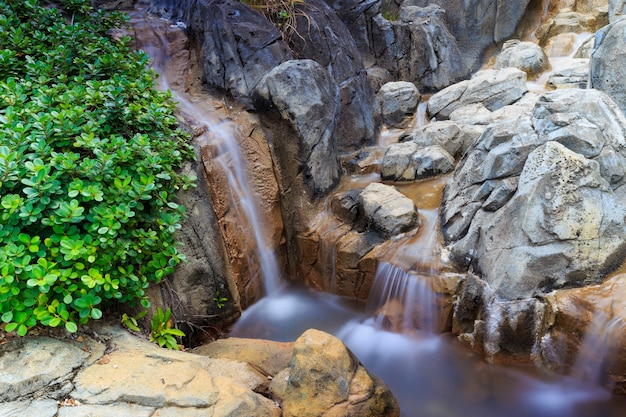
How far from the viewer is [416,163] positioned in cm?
677

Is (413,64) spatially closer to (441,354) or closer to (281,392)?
(441,354)

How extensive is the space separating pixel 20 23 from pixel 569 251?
7238mm

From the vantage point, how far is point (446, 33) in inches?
464

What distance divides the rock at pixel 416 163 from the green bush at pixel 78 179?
3.33 metres

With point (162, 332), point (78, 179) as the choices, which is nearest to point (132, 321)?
point (162, 332)

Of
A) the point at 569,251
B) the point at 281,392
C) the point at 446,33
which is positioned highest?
the point at 446,33

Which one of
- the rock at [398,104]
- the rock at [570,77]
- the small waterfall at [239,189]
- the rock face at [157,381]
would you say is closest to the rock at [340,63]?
the rock at [398,104]

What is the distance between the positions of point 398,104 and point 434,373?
263 inches

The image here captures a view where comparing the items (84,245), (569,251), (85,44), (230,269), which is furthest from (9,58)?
(569,251)

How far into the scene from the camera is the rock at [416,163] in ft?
22.1

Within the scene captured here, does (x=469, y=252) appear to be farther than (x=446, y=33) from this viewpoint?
No

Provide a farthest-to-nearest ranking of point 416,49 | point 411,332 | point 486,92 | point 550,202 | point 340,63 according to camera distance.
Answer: point 416,49
point 486,92
point 340,63
point 411,332
point 550,202

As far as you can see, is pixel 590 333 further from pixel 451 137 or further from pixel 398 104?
pixel 398 104

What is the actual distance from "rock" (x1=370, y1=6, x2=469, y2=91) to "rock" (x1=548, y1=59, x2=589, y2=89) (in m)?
2.79
